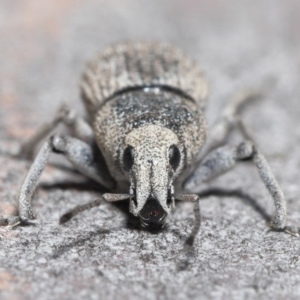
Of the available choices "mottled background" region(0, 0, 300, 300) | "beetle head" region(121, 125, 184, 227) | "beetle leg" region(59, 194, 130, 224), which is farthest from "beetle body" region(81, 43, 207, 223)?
"mottled background" region(0, 0, 300, 300)

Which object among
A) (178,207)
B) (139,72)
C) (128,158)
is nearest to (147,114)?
(128,158)

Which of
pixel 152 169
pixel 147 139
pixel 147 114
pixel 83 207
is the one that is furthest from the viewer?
pixel 147 114

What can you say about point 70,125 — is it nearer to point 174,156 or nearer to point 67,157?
point 67,157

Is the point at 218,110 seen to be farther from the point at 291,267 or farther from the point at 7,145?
the point at 291,267

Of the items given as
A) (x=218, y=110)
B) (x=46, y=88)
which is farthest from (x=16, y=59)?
(x=218, y=110)

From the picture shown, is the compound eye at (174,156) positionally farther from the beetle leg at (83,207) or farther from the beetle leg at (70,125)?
the beetle leg at (70,125)

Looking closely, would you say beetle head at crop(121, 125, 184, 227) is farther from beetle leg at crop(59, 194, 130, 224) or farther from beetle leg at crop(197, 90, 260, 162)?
beetle leg at crop(197, 90, 260, 162)
